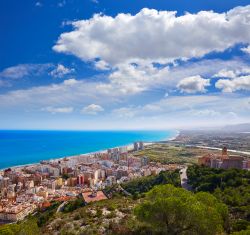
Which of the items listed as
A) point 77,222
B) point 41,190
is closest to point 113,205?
point 77,222

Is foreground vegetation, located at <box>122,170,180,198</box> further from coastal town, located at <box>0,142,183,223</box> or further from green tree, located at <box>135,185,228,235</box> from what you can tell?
green tree, located at <box>135,185,228,235</box>

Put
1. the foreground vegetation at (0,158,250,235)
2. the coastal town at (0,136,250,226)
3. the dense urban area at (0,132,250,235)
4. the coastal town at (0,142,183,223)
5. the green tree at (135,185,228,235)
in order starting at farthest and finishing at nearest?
1. the coastal town at (0,136,250,226)
2. the coastal town at (0,142,183,223)
3. the dense urban area at (0,132,250,235)
4. the foreground vegetation at (0,158,250,235)
5. the green tree at (135,185,228,235)

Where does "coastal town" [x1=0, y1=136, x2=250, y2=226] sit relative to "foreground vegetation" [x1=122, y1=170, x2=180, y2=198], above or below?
below

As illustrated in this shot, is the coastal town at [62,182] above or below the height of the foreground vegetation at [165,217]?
below

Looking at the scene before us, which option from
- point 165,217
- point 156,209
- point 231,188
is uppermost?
point 156,209

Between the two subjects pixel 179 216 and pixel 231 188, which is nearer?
pixel 179 216

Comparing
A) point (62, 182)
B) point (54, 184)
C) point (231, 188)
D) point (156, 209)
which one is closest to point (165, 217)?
point (156, 209)

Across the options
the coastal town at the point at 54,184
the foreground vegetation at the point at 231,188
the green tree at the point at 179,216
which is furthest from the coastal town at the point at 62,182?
the green tree at the point at 179,216

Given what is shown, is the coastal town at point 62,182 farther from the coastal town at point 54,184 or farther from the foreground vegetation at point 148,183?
the foreground vegetation at point 148,183

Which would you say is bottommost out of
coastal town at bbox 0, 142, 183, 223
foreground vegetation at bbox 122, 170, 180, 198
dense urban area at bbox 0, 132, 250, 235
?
coastal town at bbox 0, 142, 183, 223

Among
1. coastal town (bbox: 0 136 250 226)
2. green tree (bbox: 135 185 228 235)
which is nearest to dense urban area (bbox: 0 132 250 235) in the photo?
green tree (bbox: 135 185 228 235)

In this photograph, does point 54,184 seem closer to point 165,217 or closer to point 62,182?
point 62,182

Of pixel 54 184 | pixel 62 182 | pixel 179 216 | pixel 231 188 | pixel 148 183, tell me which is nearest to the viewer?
pixel 179 216

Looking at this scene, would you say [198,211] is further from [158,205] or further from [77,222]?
[77,222]
